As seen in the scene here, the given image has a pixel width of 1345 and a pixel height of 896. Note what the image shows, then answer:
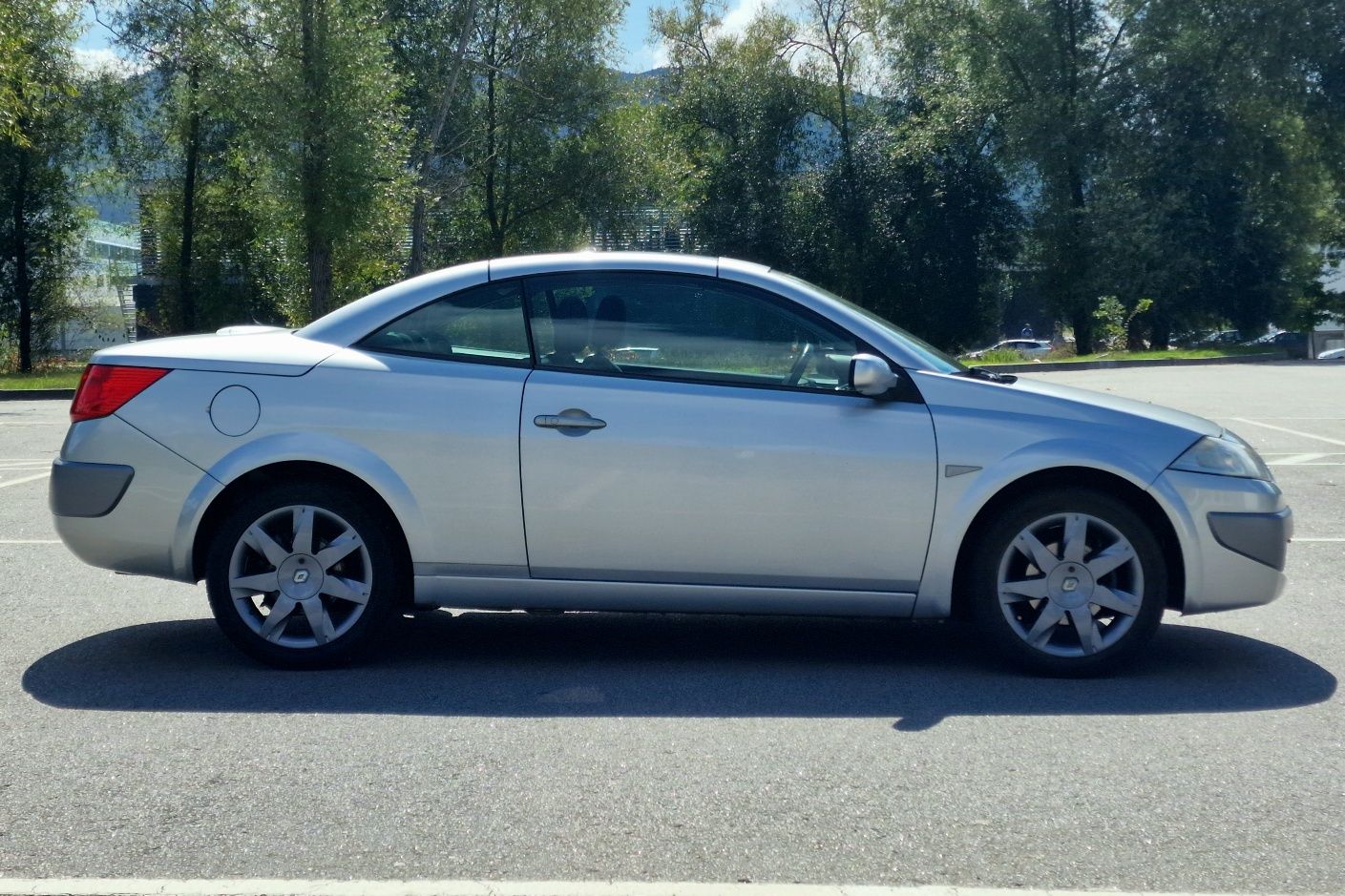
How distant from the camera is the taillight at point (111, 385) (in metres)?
5.42

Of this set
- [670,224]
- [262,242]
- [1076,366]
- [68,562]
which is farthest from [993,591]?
[670,224]

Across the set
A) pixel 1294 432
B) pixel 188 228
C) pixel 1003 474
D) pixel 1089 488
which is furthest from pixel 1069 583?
pixel 188 228

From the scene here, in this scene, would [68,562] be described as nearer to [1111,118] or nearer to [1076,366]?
[1076,366]

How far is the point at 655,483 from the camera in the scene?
17.2 ft

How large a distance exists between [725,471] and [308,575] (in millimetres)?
1582

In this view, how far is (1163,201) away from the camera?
42.2 metres

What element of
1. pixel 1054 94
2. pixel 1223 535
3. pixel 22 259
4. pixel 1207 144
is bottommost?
pixel 1223 535

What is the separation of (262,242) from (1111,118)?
24.8m

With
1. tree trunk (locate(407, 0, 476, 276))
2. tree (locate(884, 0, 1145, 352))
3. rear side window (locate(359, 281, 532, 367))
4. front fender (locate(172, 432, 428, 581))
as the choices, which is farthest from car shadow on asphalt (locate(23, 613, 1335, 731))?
tree (locate(884, 0, 1145, 352))

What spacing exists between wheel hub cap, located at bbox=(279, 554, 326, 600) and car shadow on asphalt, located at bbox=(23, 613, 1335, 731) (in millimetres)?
323

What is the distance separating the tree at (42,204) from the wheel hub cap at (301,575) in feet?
120

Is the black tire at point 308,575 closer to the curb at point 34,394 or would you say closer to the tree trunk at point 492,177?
the curb at point 34,394

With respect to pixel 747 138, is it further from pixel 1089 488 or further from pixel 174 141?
pixel 1089 488

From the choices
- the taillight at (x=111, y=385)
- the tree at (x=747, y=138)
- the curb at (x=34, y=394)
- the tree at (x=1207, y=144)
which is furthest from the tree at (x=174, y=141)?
the taillight at (x=111, y=385)
